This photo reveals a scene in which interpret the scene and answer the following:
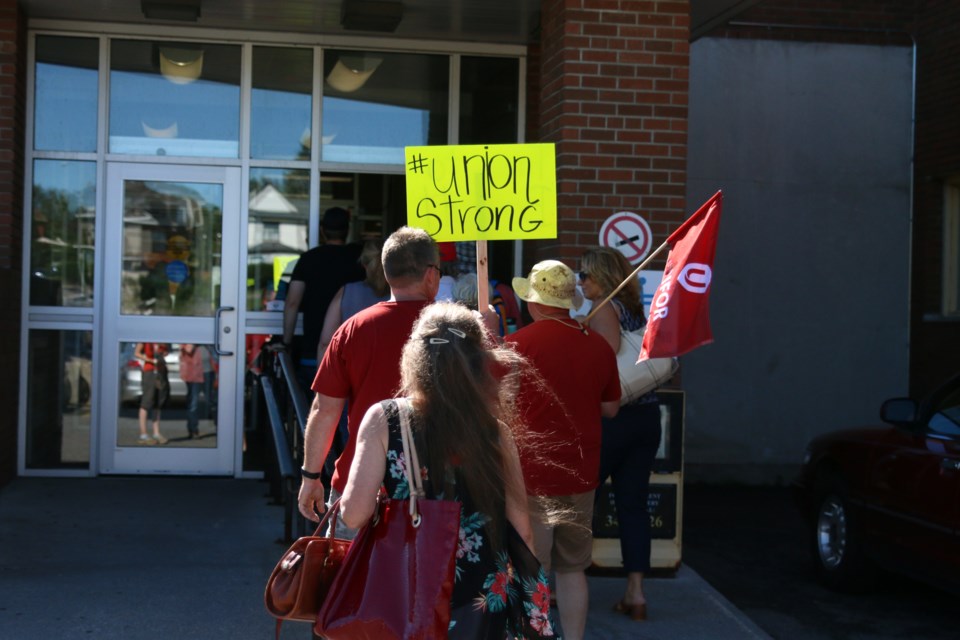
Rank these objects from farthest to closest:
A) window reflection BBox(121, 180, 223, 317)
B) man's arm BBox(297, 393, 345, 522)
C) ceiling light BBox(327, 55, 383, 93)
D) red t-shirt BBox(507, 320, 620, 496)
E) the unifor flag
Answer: ceiling light BBox(327, 55, 383, 93)
window reflection BBox(121, 180, 223, 317)
the unifor flag
red t-shirt BBox(507, 320, 620, 496)
man's arm BBox(297, 393, 345, 522)

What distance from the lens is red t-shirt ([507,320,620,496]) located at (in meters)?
4.67

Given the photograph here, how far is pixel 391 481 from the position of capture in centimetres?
310

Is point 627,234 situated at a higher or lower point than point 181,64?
lower

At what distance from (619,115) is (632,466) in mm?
2457

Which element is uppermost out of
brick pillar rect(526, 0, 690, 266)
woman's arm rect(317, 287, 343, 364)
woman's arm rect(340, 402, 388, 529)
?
brick pillar rect(526, 0, 690, 266)

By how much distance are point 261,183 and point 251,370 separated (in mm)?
1455

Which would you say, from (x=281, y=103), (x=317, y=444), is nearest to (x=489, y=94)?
(x=281, y=103)

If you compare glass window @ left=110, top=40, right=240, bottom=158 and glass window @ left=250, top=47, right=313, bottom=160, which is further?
glass window @ left=250, top=47, right=313, bottom=160

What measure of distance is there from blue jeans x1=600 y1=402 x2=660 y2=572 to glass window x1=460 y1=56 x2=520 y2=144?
13.0 feet

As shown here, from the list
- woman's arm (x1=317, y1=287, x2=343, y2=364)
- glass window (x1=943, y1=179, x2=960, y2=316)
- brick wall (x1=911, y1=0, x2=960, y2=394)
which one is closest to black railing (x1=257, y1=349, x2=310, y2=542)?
woman's arm (x1=317, y1=287, x2=343, y2=364)

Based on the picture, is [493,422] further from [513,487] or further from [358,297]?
[358,297]

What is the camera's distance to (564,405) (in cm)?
470

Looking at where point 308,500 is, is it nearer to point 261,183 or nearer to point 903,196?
point 261,183

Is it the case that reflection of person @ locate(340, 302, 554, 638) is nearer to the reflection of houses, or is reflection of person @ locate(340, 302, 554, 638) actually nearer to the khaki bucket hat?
the khaki bucket hat
